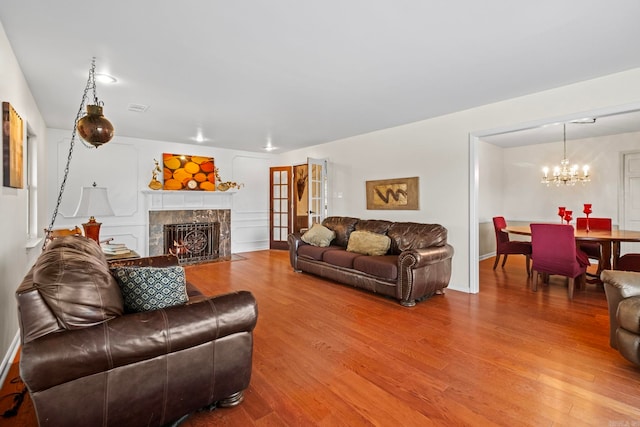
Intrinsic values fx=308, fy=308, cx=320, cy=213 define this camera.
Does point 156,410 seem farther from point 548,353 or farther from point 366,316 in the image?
point 548,353

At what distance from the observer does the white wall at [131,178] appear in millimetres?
5188

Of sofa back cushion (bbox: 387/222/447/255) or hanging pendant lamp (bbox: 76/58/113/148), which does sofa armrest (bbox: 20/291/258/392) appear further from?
sofa back cushion (bbox: 387/222/447/255)

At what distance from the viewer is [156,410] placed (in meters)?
1.51

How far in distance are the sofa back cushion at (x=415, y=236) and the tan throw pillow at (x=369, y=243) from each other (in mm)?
134

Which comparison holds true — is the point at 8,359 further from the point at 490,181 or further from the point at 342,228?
the point at 490,181

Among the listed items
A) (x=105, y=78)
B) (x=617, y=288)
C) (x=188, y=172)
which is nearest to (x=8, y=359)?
(x=105, y=78)

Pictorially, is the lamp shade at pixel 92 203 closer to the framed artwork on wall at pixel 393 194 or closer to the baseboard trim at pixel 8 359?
the baseboard trim at pixel 8 359

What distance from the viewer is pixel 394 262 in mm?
3691

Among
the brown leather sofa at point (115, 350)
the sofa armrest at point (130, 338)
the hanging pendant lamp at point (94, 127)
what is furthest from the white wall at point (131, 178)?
the sofa armrest at point (130, 338)

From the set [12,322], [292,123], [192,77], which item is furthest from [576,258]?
[12,322]

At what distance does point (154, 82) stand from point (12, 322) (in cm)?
246

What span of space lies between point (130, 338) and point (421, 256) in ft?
9.50

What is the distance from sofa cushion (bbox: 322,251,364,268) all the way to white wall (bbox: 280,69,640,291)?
124 cm

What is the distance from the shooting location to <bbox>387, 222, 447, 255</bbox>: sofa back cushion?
3.98 m
